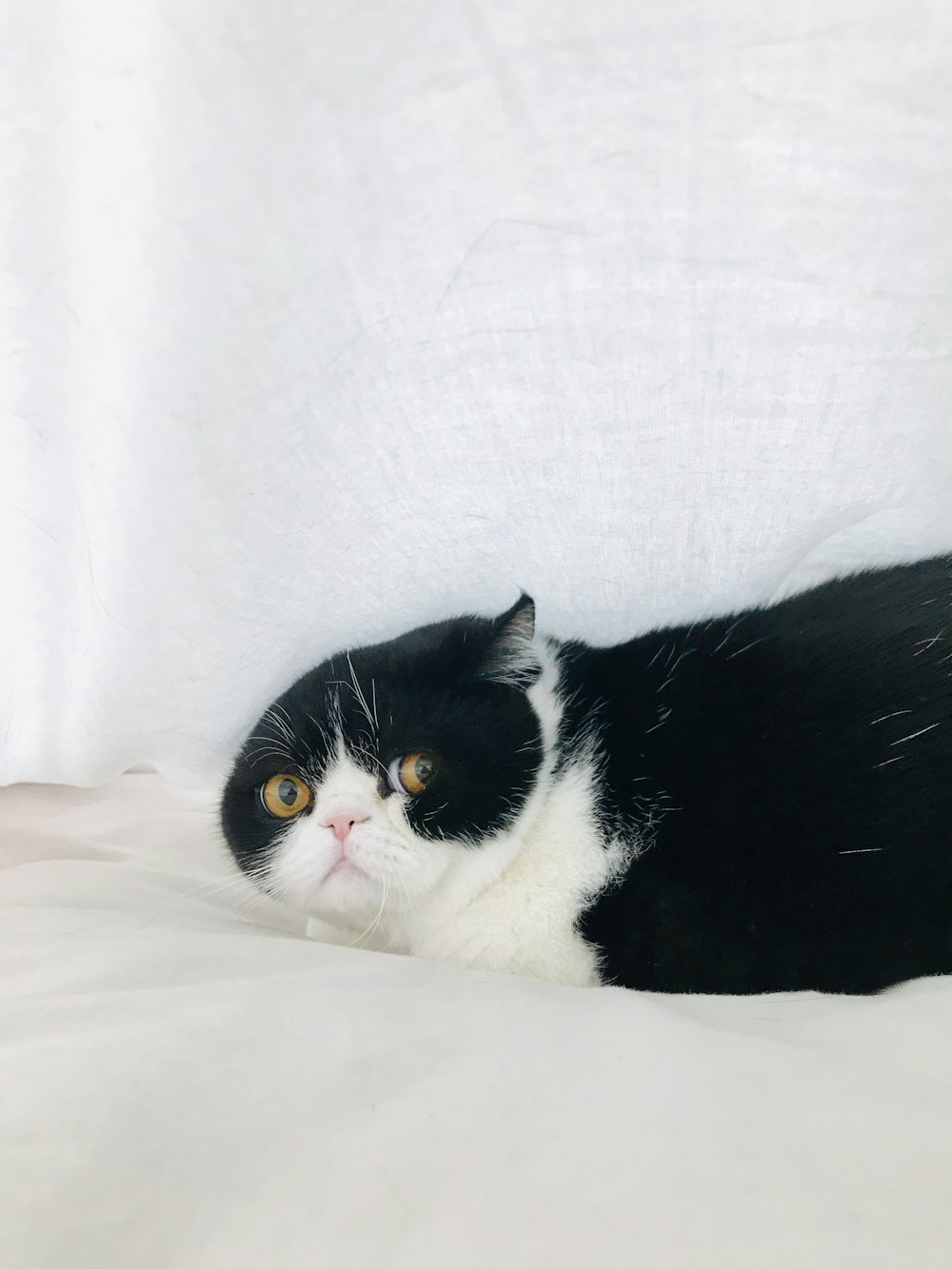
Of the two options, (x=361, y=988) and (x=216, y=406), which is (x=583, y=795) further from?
(x=216, y=406)

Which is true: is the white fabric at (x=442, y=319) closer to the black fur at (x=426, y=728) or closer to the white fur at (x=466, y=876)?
the black fur at (x=426, y=728)

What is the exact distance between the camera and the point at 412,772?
0.90 m

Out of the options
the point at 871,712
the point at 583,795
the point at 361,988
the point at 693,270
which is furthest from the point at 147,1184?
the point at 693,270

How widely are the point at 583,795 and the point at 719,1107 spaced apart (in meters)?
0.43

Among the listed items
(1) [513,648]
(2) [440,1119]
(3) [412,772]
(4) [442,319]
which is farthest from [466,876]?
(4) [442,319]

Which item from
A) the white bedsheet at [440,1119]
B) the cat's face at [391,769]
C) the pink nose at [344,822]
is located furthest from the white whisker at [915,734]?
the pink nose at [344,822]

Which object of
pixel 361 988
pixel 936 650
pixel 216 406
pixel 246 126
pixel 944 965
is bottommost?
pixel 944 965

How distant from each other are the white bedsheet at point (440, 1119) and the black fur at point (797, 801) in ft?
0.25

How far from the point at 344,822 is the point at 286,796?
0.11 m

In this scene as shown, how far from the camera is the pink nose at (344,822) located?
0.87m

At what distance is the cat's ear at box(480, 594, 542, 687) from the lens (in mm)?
917

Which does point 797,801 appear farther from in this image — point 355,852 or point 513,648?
point 355,852

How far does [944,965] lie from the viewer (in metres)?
0.77

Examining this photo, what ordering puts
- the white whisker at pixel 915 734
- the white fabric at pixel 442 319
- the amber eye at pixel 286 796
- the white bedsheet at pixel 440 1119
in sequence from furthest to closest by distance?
the amber eye at pixel 286 796, the white whisker at pixel 915 734, the white fabric at pixel 442 319, the white bedsheet at pixel 440 1119
